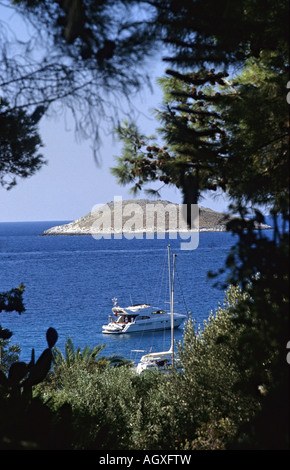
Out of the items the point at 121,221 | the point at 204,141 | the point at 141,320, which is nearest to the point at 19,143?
the point at 204,141

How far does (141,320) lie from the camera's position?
58875 millimetres

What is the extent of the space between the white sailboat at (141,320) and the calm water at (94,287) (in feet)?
2.90

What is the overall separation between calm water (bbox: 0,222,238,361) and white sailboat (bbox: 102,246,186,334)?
88 cm

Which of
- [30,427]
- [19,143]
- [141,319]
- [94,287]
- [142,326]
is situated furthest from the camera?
[94,287]

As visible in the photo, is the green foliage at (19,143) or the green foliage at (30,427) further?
the green foliage at (19,143)

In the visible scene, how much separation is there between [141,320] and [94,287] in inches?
917

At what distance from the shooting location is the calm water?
5391 cm

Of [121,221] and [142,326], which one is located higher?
[121,221]

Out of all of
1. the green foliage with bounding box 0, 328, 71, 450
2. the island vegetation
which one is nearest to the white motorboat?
the island vegetation

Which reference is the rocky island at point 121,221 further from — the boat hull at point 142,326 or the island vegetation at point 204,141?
the island vegetation at point 204,141

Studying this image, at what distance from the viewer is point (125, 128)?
263 inches

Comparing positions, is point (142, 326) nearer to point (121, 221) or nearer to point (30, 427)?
point (30, 427)

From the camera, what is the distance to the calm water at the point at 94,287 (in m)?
53.9

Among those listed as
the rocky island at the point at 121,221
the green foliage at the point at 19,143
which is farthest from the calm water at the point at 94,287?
the green foliage at the point at 19,143
